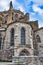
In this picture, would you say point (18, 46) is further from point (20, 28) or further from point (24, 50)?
point (20, 28)

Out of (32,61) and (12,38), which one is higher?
(12,38)

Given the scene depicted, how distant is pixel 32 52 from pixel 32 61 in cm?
1914

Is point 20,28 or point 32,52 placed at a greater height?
point 20,28

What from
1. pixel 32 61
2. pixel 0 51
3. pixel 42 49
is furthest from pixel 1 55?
pixel 32 61

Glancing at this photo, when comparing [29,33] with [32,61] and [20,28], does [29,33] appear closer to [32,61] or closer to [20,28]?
[20,28]

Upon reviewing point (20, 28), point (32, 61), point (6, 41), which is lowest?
point (32, 61)

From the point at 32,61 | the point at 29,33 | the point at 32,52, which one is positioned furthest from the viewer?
the point at 29,33

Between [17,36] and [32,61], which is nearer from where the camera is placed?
[32,61]

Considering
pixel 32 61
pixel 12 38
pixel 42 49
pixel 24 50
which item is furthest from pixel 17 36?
pixel 32 61

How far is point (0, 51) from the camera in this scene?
41.7m

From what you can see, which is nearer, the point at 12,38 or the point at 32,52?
the point at 32,52

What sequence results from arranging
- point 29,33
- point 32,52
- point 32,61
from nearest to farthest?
1. point 32,61
2. point 32,52
3. point 29,33

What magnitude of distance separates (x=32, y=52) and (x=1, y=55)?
24.6 feet

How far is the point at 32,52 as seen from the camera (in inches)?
→ 1582
